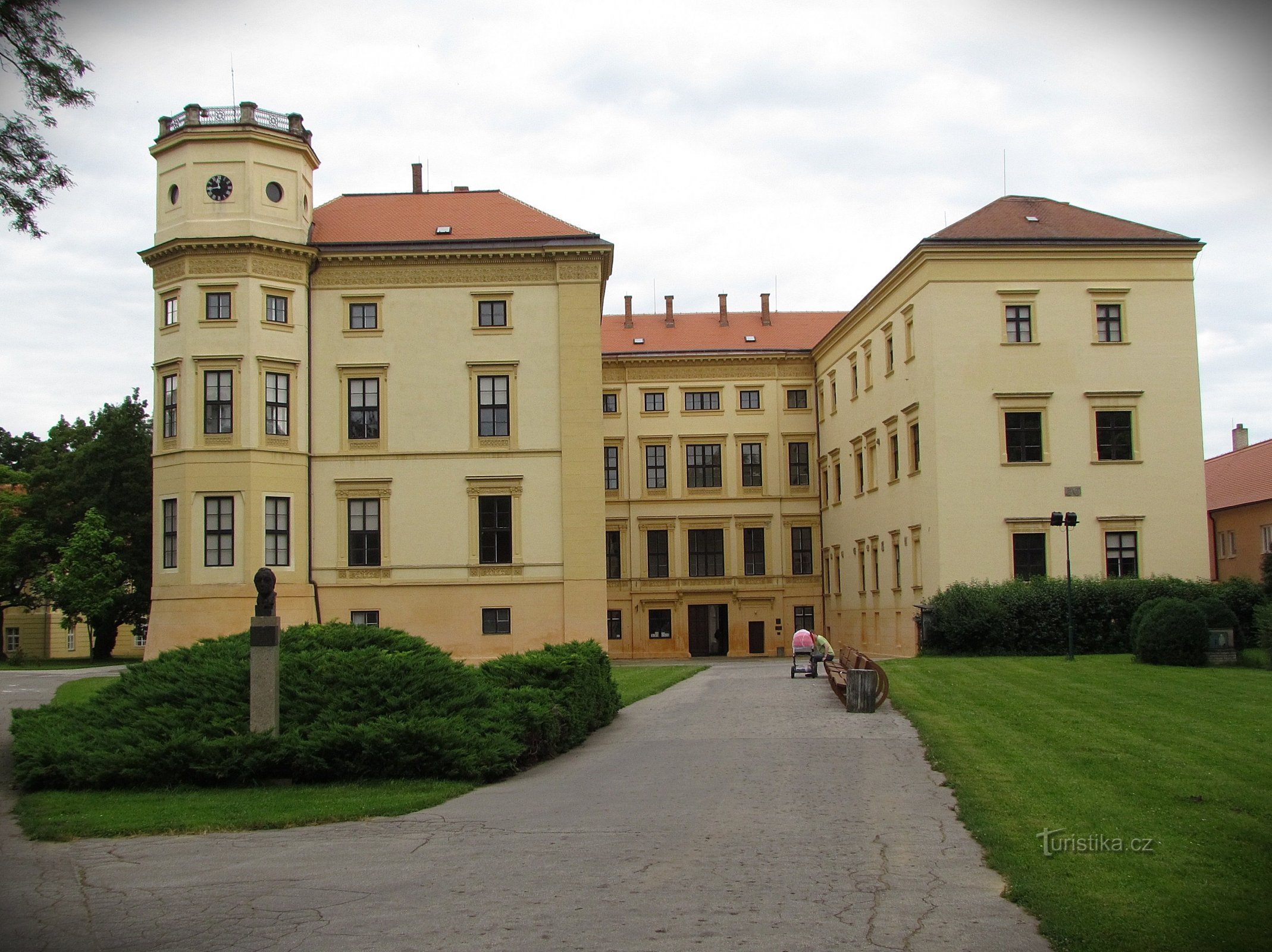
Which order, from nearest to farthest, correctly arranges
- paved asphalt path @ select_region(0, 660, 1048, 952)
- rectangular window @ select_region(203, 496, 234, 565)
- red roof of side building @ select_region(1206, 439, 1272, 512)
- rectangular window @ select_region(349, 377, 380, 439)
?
paved asphalt path @ select_region(0, 660, 1048, 952) → rectangular window @ select_region(203, 496, 234, 565) → rectangular window @ select_region(349, 377, 380, 439) → red roof of side building @ select_region(1206, 439, 1272, 512)

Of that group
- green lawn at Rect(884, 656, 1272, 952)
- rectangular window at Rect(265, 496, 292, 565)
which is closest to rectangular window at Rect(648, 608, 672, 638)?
rectangular window at Rect(265, 496, 292, 565)

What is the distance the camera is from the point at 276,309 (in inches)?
1657

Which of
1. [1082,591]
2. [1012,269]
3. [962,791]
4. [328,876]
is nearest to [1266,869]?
[962,791]

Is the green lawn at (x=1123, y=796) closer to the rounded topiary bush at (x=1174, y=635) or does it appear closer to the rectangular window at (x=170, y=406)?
the rounded topiary bush at (x=1174, y=635)

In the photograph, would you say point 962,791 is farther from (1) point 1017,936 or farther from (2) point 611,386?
(2) point 611,386

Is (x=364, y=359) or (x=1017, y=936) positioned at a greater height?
(x=364, y=359)

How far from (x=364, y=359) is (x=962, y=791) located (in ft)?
110

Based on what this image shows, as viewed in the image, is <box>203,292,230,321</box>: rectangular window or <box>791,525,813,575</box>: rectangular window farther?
<box>791,525,813,575</box>: rectangular window

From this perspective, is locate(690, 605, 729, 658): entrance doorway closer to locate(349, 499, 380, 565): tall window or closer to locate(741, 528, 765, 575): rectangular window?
locate(741, 528, 765, 575): rectangular window

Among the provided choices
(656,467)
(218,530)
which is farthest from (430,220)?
(656,467)

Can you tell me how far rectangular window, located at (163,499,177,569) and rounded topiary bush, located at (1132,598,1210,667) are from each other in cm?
2886

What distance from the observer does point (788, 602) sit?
211 ft

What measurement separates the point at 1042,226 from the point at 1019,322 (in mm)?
3983

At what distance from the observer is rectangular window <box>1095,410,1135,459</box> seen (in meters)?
44.1
